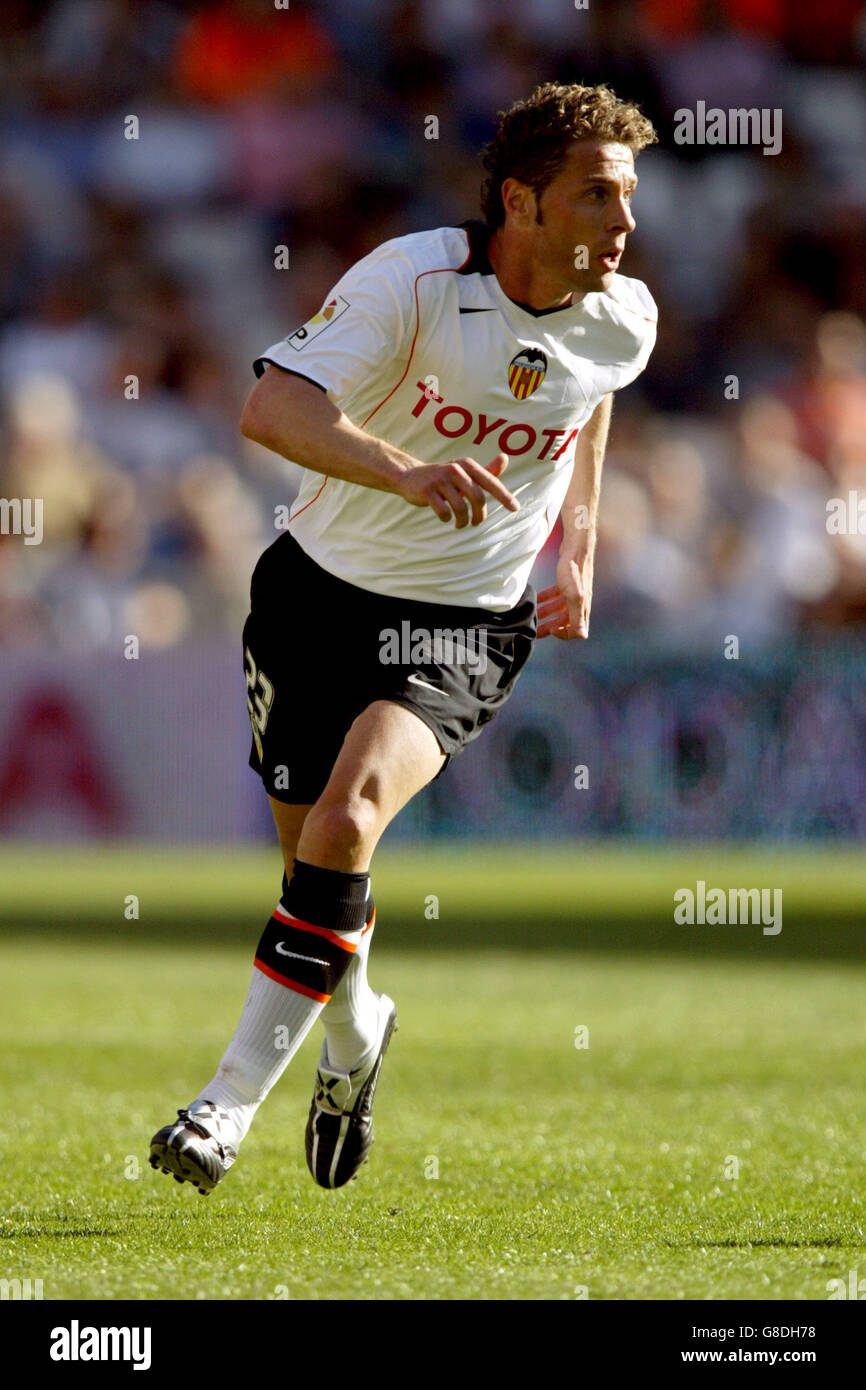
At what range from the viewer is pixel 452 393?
15.7 feet

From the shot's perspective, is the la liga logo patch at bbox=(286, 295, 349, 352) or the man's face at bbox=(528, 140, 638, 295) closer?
the la liga logo patch at bbox=(286, 295, 349, 352)

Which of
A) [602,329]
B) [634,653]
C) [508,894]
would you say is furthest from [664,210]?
[602,329]

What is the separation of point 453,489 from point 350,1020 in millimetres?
1510

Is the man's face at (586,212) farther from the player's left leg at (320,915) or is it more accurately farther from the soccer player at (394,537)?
the player's left leg at (320,915)

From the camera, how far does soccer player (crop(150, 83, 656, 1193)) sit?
4.48 meters

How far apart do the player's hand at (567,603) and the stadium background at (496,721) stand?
1374 mm

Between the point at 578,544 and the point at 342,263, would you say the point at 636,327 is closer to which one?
the point at 578,544

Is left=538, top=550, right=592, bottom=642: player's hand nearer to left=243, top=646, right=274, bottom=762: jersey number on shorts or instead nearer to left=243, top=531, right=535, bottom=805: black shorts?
left=243, top=531, right=535, bottom=805: black shorts

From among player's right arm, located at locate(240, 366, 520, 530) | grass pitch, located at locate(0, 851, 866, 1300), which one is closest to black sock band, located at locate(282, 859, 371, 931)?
grass pitch, located at locate(0, 851, 866, 1300)

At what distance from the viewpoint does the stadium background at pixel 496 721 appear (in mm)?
5285

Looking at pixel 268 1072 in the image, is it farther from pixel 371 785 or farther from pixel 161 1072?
pixel 161 1072

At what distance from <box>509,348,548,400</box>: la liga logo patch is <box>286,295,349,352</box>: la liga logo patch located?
458 millimetres

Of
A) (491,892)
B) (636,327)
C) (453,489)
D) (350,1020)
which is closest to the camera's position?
(453,489)

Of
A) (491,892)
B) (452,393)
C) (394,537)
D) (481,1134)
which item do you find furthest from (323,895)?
(491,892)
